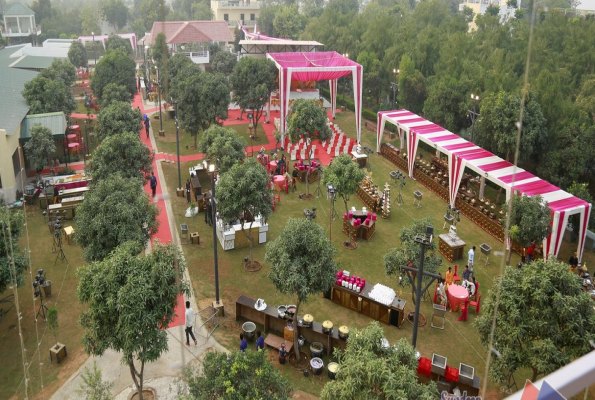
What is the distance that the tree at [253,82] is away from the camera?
2830 cm

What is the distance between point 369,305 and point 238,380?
20.8 ft

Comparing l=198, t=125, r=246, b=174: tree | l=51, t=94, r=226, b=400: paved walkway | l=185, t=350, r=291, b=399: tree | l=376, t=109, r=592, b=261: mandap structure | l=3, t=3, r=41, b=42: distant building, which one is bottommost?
l=51, t=94, r=226, b=400: paved walkway

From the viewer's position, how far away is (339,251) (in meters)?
17.5

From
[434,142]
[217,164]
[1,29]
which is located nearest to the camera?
[217,164]

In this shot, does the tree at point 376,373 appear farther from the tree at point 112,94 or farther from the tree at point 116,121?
the tree at point 112,94

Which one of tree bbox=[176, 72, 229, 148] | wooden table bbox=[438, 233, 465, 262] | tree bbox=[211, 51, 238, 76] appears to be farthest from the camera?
tree bbox=[211, 51, 238, 76]

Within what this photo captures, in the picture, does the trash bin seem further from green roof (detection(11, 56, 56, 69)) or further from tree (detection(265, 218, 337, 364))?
green roof (detection(11, 56, 56, 69))

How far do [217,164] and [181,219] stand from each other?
2.94 m

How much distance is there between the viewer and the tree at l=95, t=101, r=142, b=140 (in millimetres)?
21172

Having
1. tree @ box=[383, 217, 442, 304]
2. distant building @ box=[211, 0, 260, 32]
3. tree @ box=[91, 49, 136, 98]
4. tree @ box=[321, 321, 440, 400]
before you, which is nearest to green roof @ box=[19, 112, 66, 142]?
tree @ box=[91, 49, 136, 98]

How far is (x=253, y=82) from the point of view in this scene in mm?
28672

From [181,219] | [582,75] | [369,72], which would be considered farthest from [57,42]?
[582,75]

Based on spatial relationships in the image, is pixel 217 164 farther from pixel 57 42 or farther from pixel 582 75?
pixel 57 42

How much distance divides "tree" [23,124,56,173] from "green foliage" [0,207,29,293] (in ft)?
31.2
